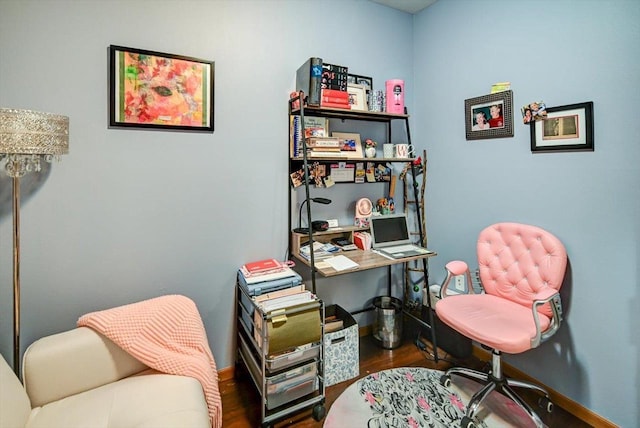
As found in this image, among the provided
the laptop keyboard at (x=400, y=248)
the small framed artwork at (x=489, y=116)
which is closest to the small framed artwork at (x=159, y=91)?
the laptop keyboard at (x=400, y=248)

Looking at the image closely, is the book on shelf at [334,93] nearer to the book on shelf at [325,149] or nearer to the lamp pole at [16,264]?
the book on shelf at [325,149]

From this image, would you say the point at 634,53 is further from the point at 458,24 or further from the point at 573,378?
the point at 573,378

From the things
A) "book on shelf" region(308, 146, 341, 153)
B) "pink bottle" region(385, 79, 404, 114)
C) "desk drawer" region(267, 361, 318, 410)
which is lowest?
"desk drawer" region(267, 361, 318, 410)

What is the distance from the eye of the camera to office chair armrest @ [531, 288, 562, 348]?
5.29ft

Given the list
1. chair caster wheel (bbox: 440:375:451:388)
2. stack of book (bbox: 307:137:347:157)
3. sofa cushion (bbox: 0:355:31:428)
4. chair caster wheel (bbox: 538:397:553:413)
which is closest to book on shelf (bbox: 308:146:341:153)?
stack of book (bbox: 307:137:347:157)

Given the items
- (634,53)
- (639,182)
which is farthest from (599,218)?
(634,53)

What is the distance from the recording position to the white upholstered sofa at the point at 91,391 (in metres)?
1.22

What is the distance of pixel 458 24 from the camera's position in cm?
239

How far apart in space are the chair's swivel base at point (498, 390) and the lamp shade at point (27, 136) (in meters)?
2.43

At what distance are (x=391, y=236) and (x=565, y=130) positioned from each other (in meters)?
1.27

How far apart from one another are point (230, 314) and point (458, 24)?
2672mm

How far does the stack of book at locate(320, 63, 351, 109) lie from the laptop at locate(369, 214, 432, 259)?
893mm

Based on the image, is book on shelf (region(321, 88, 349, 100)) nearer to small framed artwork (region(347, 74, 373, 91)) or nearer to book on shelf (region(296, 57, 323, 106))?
book on shelf (region(296, 57, 323, 106))

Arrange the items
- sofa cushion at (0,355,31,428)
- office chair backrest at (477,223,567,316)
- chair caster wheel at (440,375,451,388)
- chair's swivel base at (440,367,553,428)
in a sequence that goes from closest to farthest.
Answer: sofa cushion at (0,355,31,428)
chair's swivel base at (440,367,553,428)
office chair backrest at (477,223,567,316)
chair caster wheel at (440,375,451,388)
